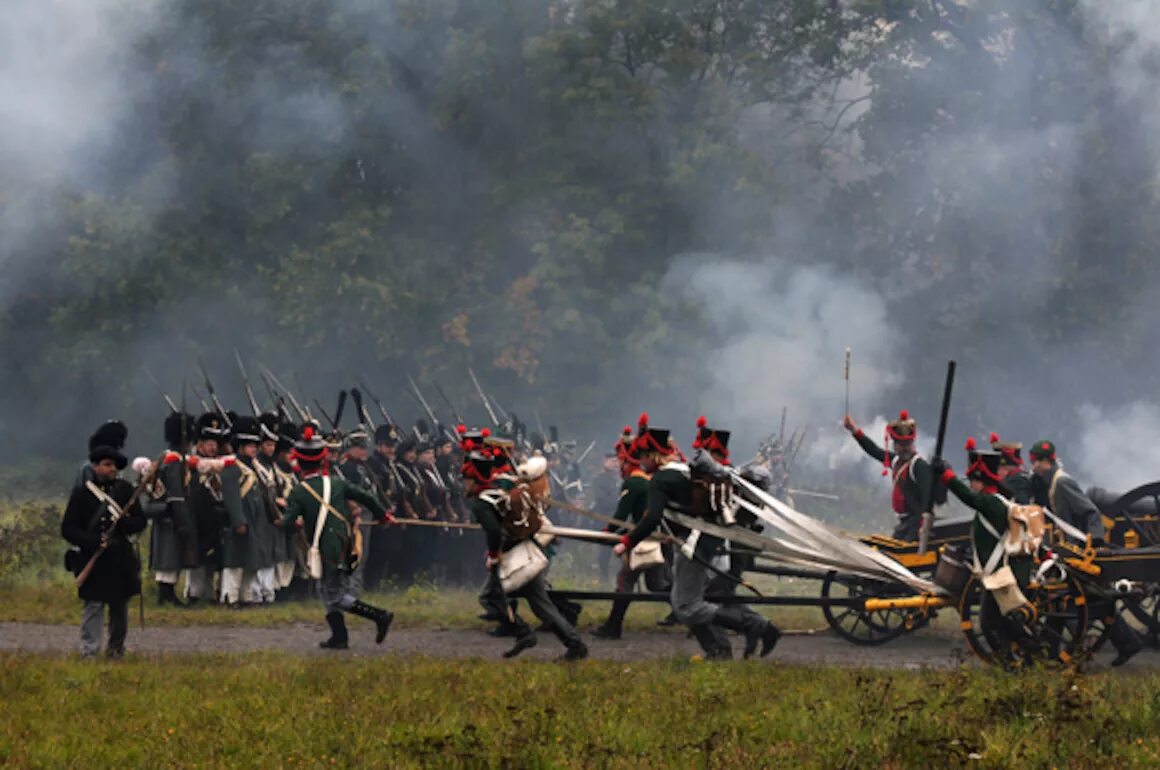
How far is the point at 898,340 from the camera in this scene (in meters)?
30.1

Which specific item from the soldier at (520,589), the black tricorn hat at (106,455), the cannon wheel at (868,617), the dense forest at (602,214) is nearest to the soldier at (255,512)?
the black tricorn hat at (106,455)

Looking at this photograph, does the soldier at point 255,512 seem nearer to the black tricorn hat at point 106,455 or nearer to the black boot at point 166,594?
the black boot at point 166,594

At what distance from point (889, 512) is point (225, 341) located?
12.9 m

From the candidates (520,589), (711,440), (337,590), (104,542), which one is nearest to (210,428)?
(337,590)

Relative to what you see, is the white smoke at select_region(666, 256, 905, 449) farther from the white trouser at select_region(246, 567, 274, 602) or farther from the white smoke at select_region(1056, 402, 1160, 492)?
the white trouser at select_region(246, 567, 274, 602)

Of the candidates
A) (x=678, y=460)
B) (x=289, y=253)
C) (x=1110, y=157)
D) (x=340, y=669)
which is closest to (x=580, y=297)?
(x=289, y=253)

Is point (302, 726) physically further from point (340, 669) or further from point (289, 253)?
point (289, 253)

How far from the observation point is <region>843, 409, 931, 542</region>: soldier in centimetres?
1405

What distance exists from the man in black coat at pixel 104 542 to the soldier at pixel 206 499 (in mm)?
4029

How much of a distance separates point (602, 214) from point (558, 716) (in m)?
20.5

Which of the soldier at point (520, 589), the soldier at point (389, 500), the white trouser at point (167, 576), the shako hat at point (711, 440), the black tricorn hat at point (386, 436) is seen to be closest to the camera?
the soldier at point (520, 589)

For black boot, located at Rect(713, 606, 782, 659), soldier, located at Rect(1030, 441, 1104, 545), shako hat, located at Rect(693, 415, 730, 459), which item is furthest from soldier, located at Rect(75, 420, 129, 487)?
soldier, located at Rect(1030, 441, 1104, 545)

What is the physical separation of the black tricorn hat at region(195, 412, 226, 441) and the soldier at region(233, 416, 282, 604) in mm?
169

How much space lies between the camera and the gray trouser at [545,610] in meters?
11.5
